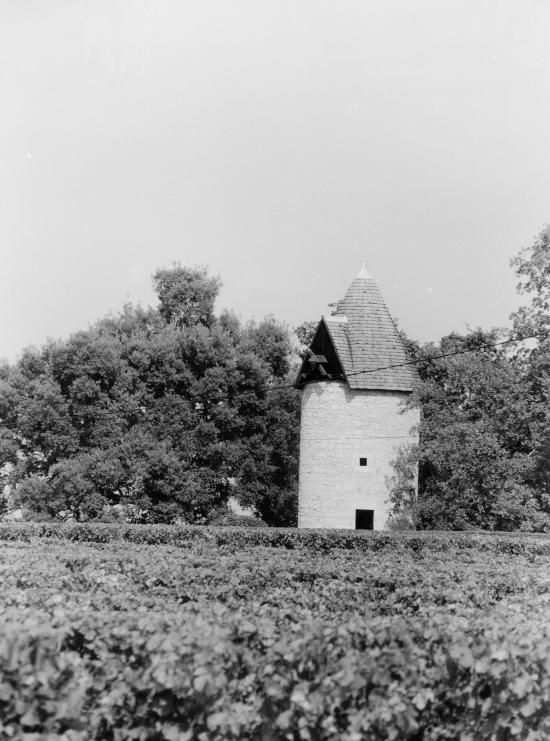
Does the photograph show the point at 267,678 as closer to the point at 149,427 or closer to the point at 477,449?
the point at 477,449

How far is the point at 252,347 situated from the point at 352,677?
119 feet

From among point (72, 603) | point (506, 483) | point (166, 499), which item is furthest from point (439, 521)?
point (72, 603)

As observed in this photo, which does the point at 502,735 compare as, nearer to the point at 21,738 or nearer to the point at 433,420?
the point at 21,738

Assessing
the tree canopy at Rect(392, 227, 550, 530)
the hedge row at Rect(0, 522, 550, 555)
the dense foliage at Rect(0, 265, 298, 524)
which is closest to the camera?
the hedge row at Rect(0, 522, 550, 555)

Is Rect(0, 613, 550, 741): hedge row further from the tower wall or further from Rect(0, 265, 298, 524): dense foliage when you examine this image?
Rect(0, 265, 298, 524): dense foliage

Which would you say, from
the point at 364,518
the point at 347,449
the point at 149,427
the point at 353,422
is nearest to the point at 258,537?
the point at 364,518

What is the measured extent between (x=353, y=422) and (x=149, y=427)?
9297mm

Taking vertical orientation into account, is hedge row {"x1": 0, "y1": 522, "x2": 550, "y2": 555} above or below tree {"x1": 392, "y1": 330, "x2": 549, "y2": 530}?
below

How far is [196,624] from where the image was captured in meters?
5.93

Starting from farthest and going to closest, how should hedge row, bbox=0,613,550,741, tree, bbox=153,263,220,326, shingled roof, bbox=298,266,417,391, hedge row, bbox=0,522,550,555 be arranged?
tree, bbox=153,263,220,326 < shingled roof, bbox=298,266,417,391 < hedge row, bbox=0,522,550,555 < hedge row, bbox=0,613,550,741

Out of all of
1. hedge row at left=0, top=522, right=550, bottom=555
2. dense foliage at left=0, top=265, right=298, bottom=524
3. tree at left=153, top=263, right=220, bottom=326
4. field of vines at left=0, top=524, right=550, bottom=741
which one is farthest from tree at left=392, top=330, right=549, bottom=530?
field of vines at left=0, top=524, right=550, bottom=741

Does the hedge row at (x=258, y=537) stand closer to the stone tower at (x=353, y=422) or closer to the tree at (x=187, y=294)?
the stone tower at (x=353, y=422)

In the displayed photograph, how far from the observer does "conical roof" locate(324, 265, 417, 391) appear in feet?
115

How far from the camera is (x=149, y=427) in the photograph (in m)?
→ 38.6
